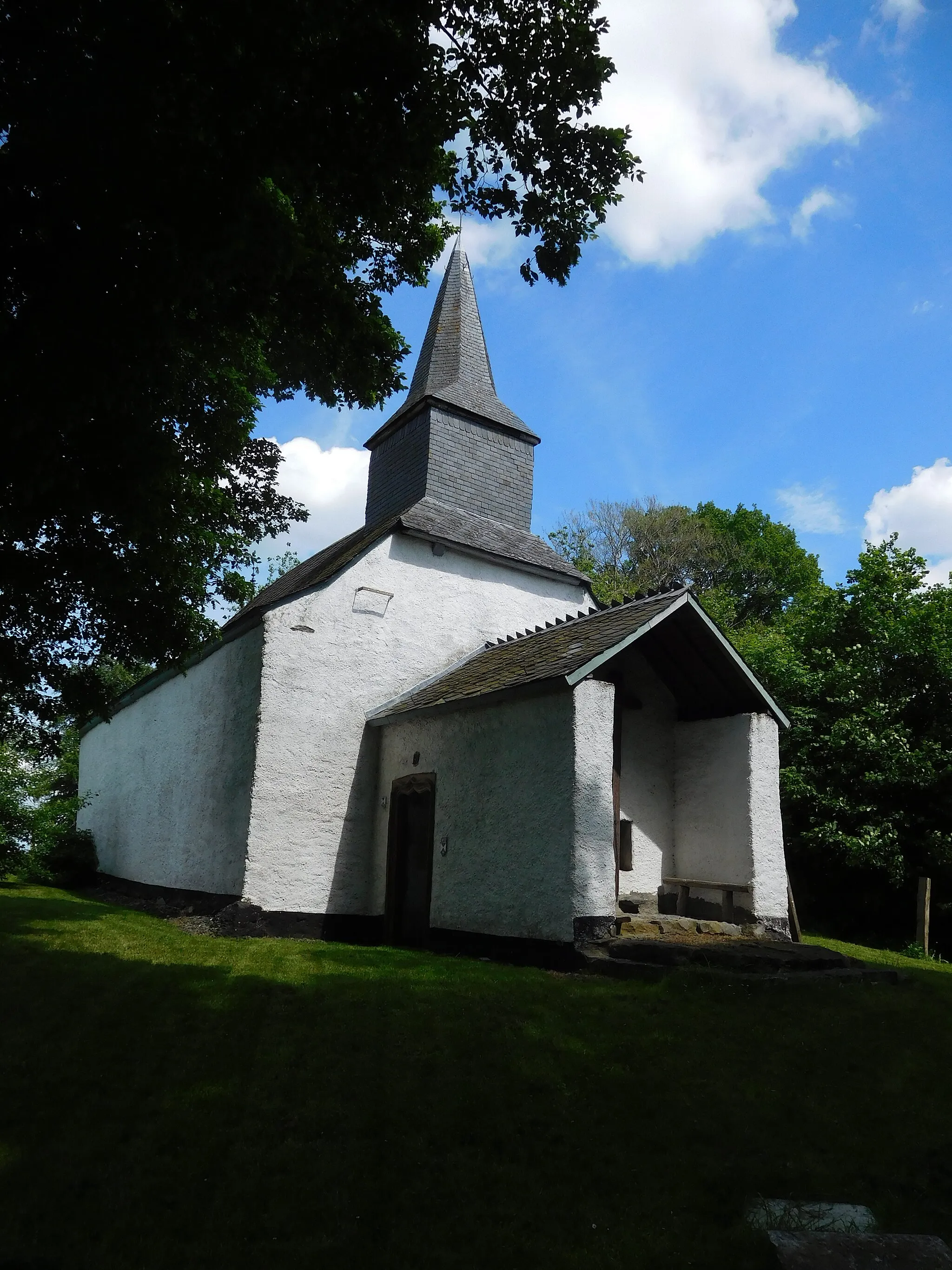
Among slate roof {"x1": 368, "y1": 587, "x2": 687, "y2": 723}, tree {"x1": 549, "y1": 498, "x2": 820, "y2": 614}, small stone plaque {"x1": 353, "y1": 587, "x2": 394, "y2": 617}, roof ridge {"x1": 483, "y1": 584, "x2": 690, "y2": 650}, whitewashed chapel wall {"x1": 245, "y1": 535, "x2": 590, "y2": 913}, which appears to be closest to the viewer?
slate roof {"x1": 368, "y1": 587, "x2": 687, "y2": 723}

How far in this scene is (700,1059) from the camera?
6.14m

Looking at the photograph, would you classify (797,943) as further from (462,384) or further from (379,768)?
(462,384)

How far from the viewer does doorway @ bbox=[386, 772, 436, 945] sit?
1278 centimetres

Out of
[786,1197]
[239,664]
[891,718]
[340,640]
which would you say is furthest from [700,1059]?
[891,718]

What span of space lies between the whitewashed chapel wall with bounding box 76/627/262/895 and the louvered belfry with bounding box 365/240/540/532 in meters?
4.75

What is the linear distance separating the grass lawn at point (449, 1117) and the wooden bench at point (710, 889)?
2659mm

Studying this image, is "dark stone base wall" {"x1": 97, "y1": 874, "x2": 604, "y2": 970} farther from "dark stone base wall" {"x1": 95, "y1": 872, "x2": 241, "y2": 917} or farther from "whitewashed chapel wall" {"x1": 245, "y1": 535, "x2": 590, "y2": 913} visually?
"whitewashed chapel wall" {"x1": 245, "y1": 535, "x2": 590, "y2": 913}

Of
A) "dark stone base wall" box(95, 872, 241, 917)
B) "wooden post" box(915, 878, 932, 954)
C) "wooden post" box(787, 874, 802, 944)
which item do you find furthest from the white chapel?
"wooden post" box(915, 878, 932, 954)

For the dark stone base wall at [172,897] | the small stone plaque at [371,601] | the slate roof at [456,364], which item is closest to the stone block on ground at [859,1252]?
the dark stone base wall at [172,897]

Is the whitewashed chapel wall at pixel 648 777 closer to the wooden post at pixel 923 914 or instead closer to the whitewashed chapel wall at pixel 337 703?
the whitewashed chapel wall at pixel 337 703

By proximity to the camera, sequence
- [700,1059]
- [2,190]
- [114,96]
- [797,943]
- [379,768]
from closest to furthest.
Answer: [114,96] → [2,190] → [700,1059] → [797,943] → [379,768]

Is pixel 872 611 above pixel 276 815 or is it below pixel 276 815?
above

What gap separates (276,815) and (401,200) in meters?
8.82

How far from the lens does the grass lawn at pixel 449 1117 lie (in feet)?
13.1
